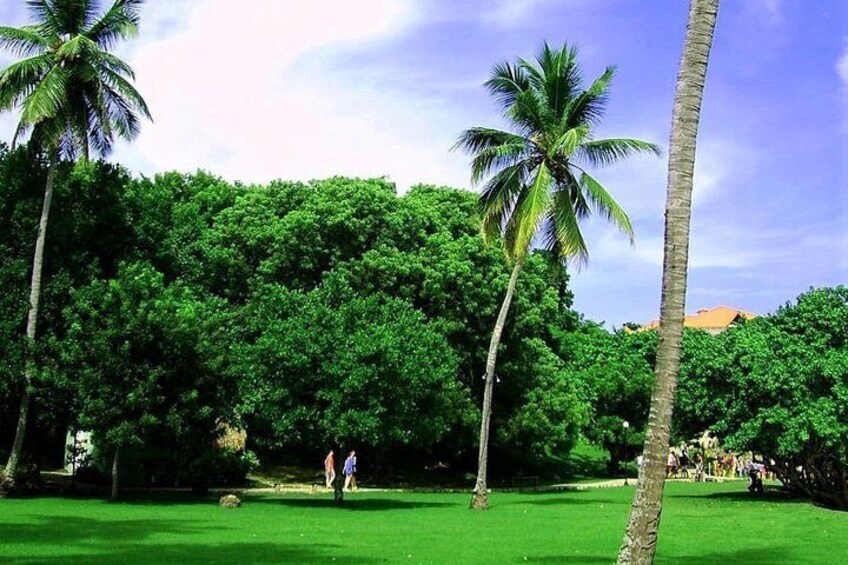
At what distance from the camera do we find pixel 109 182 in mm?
31594

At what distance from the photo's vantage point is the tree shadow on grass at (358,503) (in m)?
27.5

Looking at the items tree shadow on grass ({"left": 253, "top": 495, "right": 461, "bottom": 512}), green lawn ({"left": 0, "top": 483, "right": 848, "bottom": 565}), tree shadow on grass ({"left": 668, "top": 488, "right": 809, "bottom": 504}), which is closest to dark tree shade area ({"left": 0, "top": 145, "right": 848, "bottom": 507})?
tree shadow on grass ({"left": 668, "top": 488, "right": 809, "bottom": 504})

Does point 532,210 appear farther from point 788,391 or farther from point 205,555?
point 205,555

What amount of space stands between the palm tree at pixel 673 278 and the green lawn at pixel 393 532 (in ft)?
16.6

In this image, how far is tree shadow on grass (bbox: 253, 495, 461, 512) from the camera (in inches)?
1082

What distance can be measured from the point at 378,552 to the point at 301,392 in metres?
11.5

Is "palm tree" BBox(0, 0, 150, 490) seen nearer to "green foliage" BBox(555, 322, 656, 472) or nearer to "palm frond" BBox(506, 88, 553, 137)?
"palm frond" BBox(506, 88, 553, 137)

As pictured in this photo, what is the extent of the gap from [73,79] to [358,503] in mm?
15859

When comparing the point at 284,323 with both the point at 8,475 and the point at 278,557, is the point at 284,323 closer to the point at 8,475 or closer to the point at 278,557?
the point at 8,475

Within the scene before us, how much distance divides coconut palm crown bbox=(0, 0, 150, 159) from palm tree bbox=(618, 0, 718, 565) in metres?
21.7

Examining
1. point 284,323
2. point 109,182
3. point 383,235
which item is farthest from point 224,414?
point 383,235

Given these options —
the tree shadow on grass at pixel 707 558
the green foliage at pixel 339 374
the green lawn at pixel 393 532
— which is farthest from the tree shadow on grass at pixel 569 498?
Result: the tree shadow on grass at pixel 707 558

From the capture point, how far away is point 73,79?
2930 centimetres

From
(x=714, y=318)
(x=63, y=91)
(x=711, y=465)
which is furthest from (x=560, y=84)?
(x=714, y=318)
